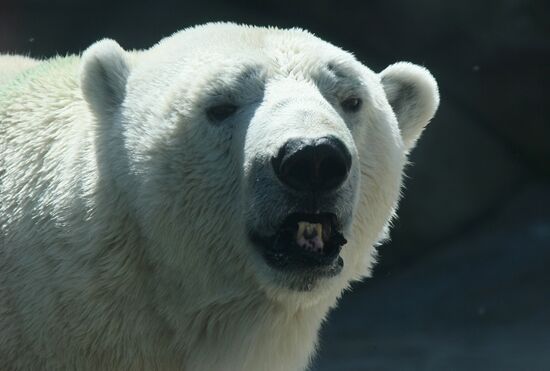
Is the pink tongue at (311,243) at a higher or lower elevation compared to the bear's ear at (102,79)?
lower

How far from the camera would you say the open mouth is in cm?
300

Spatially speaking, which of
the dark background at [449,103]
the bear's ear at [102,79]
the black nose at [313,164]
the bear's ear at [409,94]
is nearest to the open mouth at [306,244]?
the black nose at [313,164]

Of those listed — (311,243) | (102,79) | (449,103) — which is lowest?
(449,103)

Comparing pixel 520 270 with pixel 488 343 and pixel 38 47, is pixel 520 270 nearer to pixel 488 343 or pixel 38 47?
pixel 488 343

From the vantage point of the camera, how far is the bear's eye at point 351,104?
10.8 feet

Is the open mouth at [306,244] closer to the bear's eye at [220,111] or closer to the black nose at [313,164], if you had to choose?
the black nose at [313,164]

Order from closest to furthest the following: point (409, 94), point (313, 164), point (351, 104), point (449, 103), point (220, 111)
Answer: point (313, 164) < point (220, 111) < point (351, 104) < point (409, 94) < point (449, 103)

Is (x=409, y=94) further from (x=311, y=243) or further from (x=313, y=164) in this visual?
(x=313, y=164)

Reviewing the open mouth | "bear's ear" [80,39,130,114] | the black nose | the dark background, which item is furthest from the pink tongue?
the dark background

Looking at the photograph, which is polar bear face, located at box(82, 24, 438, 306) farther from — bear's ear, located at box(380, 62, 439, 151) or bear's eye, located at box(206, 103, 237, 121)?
bear's ear, located at box(380, 62, 439, 151)

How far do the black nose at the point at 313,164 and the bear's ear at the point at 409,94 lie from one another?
3.06ft

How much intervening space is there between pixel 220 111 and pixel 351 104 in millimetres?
439

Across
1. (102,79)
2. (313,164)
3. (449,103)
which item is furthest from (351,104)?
(449,103)

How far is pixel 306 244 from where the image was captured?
119 inches
